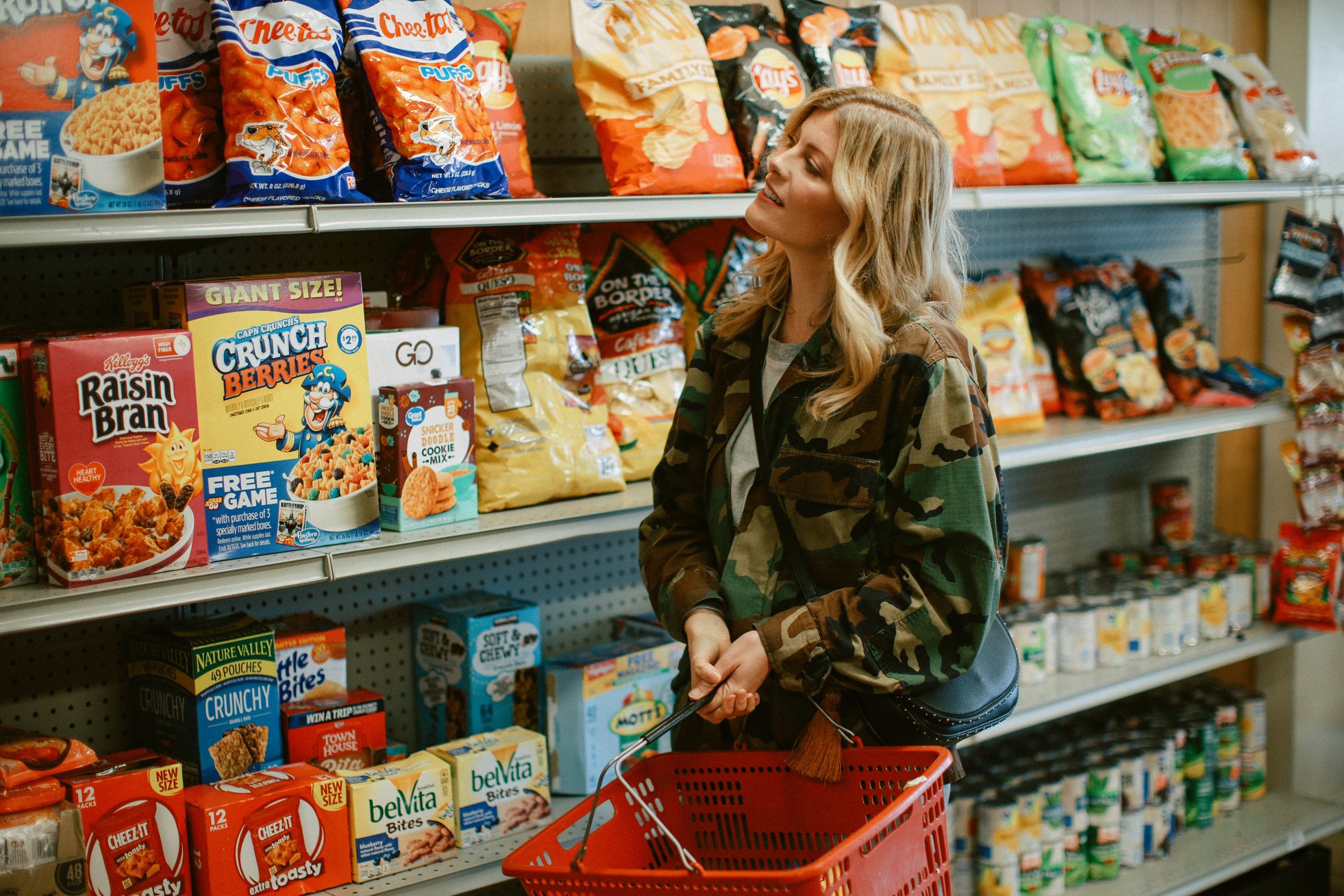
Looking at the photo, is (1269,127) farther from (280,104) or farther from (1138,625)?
(280,104)

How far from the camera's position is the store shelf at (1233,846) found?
315 cm

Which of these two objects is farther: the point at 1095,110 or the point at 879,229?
the point at 1095,110

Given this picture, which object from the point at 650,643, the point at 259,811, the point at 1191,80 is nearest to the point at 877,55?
the point at 1191,80

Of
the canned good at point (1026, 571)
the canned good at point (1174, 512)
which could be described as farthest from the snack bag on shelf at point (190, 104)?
the canned good at point (1174, 512)

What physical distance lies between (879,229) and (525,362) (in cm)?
92

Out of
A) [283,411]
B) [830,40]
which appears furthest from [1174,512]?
[283,411]

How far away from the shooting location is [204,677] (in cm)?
195

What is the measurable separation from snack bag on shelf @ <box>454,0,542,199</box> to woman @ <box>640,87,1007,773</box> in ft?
2.22

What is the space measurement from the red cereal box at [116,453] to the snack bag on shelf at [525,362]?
614mm

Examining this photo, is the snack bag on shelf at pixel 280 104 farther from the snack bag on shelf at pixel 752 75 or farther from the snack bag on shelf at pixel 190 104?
the snack bag on shelf at pixel 752 75

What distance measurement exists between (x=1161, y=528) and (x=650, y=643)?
2002 mm

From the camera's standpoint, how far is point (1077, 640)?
3.16 m

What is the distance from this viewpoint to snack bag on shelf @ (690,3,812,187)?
2.51 meters

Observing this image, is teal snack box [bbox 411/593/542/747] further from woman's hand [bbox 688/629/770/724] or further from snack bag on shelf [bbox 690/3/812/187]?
snack bag on shelf [bbox 690/3/812/187]
